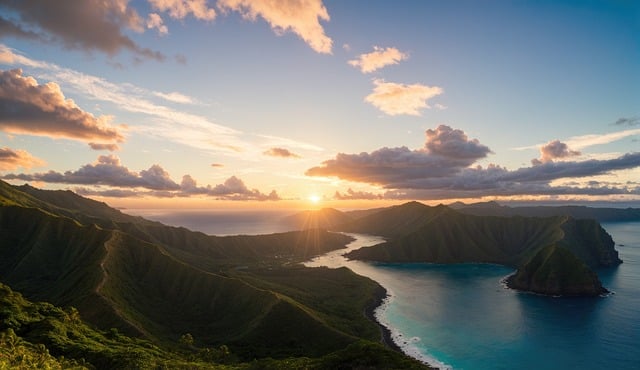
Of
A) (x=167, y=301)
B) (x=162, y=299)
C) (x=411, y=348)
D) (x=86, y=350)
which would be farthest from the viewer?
(x=162, y=299)

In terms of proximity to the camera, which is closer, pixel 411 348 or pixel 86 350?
pixel 86 350

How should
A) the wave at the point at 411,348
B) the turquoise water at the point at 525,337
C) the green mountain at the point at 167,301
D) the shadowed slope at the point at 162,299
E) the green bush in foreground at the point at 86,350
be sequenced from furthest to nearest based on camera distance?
the turquoise water at the point at 525,337
the wave at the point at 411,348
the shadowed slope at the point at 162,299
the green mountain at the point at 167,301
the green bush in foreground at the point at 86,350

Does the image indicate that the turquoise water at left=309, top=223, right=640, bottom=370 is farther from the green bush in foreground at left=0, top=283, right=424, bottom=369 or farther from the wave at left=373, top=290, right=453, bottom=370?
the green bush in foreground at left=0, top=283, right=424, bottom=369

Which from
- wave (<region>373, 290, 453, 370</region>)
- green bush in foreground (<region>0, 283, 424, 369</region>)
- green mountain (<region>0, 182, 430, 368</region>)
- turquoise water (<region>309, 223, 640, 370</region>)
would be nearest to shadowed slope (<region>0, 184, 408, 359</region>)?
green mountain (<region>0, 182, 430, 368</region>)

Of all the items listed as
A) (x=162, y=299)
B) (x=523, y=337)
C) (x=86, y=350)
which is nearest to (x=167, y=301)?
(x=162, y=299)

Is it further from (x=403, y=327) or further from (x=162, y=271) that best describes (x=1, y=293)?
(x=403, y=327)

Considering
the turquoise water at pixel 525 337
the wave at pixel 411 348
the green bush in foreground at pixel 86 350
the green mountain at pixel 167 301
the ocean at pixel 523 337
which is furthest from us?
the turquoise water at pixel 525 337

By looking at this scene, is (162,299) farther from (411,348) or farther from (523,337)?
(523,337)

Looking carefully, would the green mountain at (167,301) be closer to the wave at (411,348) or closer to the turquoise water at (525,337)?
the wave at (411,348)

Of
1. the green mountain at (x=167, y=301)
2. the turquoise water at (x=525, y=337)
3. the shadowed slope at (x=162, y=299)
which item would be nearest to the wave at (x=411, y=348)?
the turquoise water at (x=525, y=337)

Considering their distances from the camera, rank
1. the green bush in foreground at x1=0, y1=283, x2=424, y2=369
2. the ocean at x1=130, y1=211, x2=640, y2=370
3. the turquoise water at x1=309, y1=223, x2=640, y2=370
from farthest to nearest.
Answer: the turquoise water at x1=309, y1=223, x2=640, y2=370, the ocean at x1=130, y1=211, x2=640, y2=370, the green bush in foreground at x1=0, y1=283, x2=424, y2=369

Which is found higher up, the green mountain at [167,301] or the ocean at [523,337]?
the green mountain at [167,301]

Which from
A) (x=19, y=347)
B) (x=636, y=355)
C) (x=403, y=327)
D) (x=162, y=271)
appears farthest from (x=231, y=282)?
(x=636, y=355)

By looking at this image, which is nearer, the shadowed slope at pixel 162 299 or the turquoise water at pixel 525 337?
the shadowed slope at pixel 162 299
